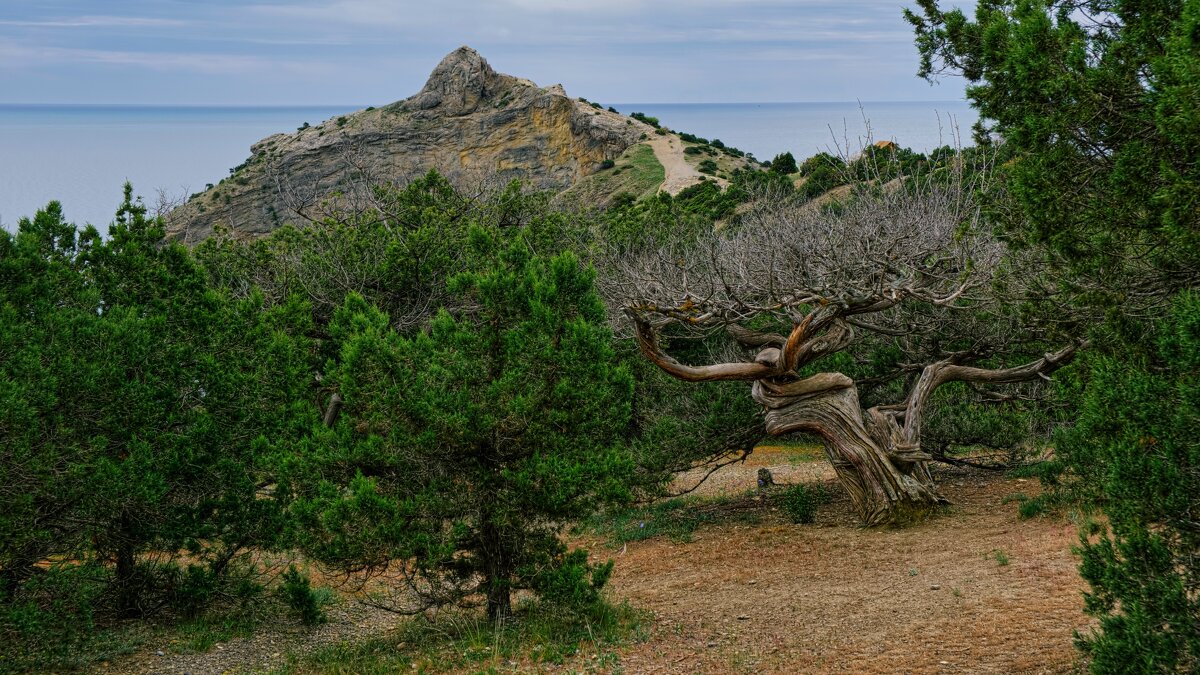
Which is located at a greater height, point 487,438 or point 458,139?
point 458,139

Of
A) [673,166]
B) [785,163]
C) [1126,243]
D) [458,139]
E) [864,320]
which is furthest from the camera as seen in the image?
[458,139]

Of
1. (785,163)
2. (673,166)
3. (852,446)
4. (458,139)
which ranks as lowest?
(852,446)

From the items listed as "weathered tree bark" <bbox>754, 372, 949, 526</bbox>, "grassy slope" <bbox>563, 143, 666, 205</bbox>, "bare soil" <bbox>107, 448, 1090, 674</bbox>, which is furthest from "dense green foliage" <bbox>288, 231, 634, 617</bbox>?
"grassy slope" <bbox>563, 143, 666, 205</bbox>

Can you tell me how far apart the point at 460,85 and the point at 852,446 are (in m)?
89.3

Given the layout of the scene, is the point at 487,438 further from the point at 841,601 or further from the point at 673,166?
the point at 673,166

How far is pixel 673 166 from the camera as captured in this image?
67.7 meters

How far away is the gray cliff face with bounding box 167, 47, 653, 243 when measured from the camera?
79312mm

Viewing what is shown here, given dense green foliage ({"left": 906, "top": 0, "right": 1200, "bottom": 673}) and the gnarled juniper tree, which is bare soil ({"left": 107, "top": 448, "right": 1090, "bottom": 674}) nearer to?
the gnarled juniper tree

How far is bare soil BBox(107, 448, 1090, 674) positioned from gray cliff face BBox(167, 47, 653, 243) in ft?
223

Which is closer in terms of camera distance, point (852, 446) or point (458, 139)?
point (852, 446)

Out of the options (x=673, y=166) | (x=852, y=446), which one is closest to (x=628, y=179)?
(x=673, y=166)

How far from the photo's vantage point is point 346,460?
24.7ft

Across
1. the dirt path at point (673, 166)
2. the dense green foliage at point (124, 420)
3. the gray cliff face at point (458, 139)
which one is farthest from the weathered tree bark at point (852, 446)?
the gray cliff face at point (458, 139)

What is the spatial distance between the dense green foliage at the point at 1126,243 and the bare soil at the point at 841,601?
4.64ft
